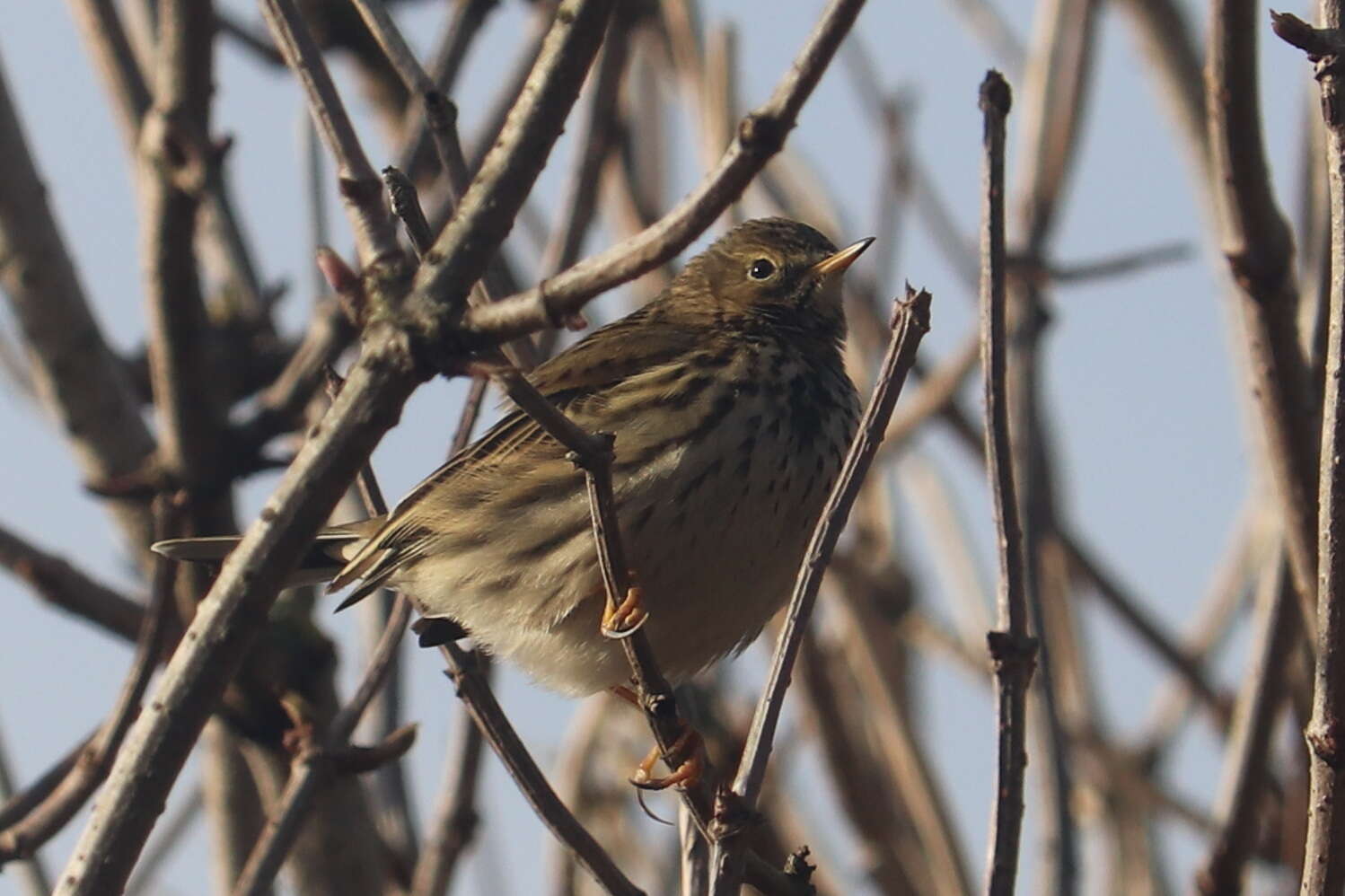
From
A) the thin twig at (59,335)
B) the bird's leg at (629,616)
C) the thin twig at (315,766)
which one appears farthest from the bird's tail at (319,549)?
the bird's leg at (629,616)

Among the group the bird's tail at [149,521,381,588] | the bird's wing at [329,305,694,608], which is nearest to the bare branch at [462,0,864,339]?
the bird's wing at [329,305,694,608]

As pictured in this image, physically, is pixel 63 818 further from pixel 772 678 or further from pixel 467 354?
pixel 467 354

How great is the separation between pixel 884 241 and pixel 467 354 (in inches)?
182

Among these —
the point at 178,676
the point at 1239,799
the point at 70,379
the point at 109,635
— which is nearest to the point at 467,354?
the point at 178,676

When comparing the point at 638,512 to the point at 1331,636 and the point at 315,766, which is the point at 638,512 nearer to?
the point at 315,766

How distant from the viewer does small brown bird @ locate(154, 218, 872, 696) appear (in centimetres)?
477

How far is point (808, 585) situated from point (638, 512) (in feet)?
4.57

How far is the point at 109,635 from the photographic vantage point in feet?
17.7

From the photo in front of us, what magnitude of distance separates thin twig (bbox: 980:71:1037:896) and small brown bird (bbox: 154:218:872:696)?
1291 millimetres

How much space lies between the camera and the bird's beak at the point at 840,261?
17.7 feet

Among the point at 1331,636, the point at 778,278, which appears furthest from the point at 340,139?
the point at 778,278

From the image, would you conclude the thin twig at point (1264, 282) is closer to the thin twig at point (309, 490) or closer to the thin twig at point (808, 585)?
the thin twig at point (808, 585)

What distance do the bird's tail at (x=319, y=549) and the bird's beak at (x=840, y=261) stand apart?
148 cm

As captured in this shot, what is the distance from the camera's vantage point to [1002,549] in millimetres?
3494
